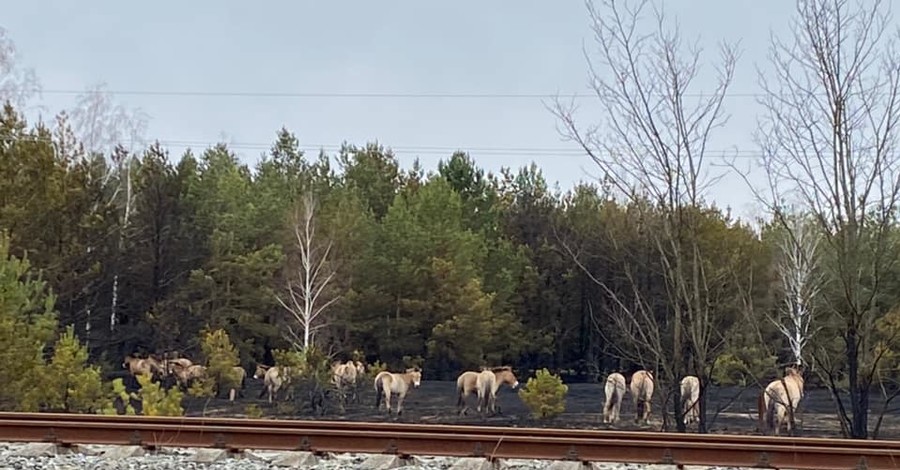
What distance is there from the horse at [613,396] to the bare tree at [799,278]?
3.64 meters

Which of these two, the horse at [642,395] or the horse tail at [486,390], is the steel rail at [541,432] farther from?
the horse tail at [486,390]

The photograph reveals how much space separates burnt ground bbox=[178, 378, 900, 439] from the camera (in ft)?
59.3

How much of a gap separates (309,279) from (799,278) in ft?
45.2

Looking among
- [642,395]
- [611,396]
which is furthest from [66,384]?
[642,395]

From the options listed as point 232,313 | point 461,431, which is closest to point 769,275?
point 232,313

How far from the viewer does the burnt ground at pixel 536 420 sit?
1806 cm

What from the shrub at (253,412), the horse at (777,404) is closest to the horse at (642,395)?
the horse at (777,404)

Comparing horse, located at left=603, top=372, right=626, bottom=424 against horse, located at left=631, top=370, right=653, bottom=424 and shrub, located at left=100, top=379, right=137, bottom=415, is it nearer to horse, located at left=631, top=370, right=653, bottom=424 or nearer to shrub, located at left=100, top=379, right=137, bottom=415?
horse, located at left=631, top=370, right=653, bottom=424

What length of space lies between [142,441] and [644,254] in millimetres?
9367

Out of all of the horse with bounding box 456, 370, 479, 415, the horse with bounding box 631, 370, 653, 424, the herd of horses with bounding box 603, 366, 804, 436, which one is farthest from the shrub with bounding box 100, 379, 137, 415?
the horse with bounding box 631, 370, 653, 424

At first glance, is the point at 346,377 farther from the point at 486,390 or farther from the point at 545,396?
the point at 545,396

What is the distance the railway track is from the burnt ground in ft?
24.8

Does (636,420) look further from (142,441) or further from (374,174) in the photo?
(374,174)

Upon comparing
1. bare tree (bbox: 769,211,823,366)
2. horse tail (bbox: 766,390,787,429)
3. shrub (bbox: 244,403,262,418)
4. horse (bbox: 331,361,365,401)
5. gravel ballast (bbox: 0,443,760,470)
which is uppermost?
bare tree (bbox: 769,211,823,366)
